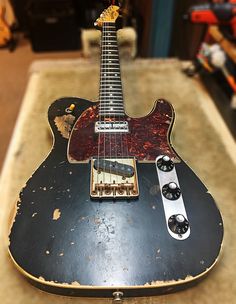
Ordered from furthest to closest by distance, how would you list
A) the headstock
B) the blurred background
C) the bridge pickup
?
1. the blurred background
2. the headstock
3. the bridge pickup

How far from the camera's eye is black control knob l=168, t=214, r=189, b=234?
2.01ft

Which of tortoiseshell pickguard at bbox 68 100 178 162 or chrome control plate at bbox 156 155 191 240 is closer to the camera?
chrome control plate at bbox 156 155 191 240

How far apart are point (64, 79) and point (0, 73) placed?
82cm

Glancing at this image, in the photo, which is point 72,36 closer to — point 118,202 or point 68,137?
point 68,137

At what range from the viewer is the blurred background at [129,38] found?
4.30ft

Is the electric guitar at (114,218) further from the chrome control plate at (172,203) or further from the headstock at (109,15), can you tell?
the headstock at (109,15)

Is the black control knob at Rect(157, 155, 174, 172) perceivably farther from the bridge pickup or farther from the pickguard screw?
the pickguard screw

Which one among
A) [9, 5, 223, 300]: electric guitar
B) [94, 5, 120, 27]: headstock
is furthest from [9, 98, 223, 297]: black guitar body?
[94, 5, 120, 27]: headstock

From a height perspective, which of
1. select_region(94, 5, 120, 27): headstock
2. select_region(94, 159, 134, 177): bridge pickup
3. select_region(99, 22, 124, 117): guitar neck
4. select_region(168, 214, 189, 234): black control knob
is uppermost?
select_region(94, 5, 120, 27): headstock

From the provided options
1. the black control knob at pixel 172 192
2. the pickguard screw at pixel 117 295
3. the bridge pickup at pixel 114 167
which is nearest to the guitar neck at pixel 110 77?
the bridge pickup at pixel 114 167

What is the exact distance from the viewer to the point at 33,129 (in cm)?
111

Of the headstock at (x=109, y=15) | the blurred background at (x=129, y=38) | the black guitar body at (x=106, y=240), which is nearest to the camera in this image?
the black guitar body at (x=106, y=240)

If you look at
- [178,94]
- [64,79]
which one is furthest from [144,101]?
[64,79]

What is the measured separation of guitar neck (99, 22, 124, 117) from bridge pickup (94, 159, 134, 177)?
0.19 metres
